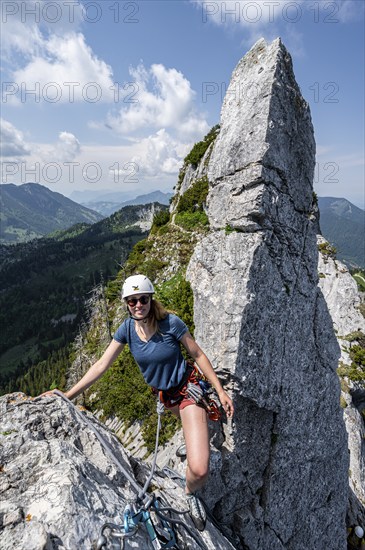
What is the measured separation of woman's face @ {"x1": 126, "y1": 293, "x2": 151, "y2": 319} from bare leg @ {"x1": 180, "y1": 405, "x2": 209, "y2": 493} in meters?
2.62

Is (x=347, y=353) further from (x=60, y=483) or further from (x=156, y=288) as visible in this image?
(x=60, y=483)

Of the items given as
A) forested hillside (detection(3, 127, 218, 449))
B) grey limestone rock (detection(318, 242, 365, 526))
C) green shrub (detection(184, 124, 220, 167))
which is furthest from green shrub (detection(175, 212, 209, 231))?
grey limestone rock (detection(318, 242, 365, 526))

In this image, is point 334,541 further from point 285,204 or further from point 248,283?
point 285,204

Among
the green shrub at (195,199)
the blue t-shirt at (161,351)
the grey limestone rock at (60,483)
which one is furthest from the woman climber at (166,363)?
the green shrub at (195,199)

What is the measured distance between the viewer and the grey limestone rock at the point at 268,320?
452 inches

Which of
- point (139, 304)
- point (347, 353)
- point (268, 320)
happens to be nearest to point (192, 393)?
point (139, 304)

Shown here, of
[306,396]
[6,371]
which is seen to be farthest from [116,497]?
[6,371]

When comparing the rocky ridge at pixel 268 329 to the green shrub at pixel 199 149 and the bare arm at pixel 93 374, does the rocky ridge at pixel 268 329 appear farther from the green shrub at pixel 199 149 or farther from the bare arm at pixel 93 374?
the green shrub at pixel 199 149

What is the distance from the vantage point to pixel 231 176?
13281mm

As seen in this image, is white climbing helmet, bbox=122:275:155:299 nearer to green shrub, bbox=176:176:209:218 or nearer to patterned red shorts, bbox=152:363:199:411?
patterned red shorts, bbox=152:363:199:411

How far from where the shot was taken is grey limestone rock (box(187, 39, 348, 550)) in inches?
Answer: 452

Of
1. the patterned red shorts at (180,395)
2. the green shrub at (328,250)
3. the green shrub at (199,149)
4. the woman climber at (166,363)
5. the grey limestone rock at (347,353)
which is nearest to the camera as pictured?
the woman climber at (166,363)

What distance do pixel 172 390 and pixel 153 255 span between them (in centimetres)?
2522

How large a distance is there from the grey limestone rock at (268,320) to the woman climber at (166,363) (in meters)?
3.01
